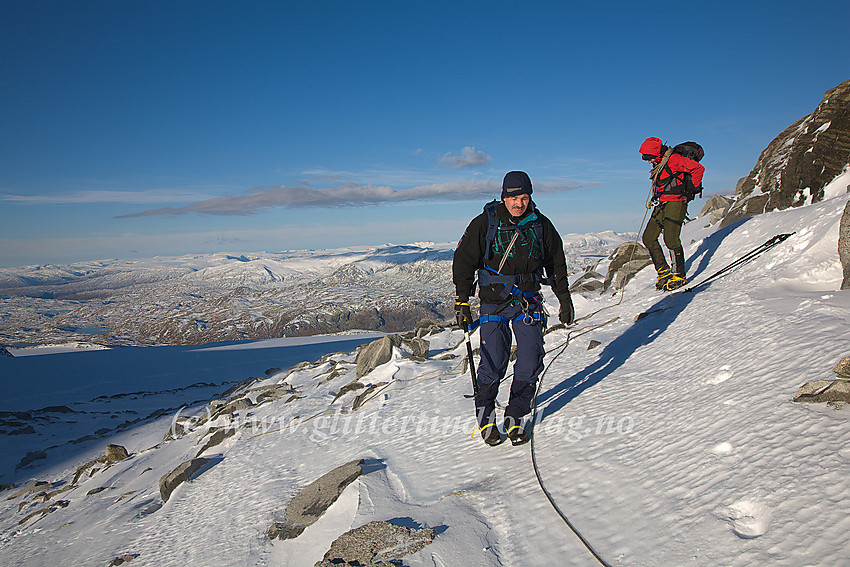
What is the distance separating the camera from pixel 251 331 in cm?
19788

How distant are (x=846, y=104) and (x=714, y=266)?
7005 mm

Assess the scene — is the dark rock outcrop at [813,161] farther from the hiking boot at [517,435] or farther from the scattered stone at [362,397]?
the scattered stone at [362,397]

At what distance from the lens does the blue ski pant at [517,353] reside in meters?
4.85

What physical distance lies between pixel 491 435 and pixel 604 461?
1.43 m

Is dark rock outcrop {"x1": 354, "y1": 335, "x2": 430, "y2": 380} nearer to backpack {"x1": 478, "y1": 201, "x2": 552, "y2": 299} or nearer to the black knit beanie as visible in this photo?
backpack {"x1": 478, "y1": 201, "x2": 552, "y2": 299}

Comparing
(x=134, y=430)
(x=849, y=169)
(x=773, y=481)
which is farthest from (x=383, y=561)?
(x=134, y=430)

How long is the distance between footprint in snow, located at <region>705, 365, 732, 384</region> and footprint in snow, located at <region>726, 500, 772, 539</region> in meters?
2.21

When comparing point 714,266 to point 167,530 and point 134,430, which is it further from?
point 134,430

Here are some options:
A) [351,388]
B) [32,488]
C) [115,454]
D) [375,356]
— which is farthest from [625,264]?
[32,488]

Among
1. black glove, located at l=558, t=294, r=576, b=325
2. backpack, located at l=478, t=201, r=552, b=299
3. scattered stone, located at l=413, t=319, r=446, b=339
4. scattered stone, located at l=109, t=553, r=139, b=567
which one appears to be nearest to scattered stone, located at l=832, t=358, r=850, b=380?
black glove, located at l=558, t=294, r=576, b=325

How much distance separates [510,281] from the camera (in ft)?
15.9

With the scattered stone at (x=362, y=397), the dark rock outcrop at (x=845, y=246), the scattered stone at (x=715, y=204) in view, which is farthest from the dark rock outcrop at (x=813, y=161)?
the scattered stone at (x=362, y=397)

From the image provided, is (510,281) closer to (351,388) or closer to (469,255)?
(469,255)

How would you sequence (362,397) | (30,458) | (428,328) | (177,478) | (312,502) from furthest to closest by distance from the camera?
(428,328)
(30,458)
(362,397)
(177,478)
(312,502)
